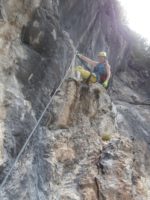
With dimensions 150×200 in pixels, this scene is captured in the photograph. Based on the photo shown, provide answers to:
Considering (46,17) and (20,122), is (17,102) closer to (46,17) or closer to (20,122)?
(20,122)

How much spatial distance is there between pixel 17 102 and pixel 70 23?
4.59 m

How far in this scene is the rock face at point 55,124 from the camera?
7570mm

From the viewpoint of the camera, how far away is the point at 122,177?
26.8 ft

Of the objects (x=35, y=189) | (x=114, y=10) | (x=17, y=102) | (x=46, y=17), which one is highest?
(x=114, y=10)

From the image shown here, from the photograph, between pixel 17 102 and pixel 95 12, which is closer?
pixel 17 102

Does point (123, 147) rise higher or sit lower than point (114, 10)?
lower

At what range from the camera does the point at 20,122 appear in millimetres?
7965

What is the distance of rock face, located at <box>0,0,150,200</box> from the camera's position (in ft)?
24.8

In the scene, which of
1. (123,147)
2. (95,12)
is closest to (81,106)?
(123,147)

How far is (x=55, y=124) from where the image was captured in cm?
881

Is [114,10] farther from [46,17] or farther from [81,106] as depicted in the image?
[81,106]

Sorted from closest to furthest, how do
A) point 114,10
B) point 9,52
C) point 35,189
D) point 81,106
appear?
point 35,189, point 9,52, point 81,106, point 114,10

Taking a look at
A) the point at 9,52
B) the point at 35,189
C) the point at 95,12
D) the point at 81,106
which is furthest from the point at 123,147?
the point at 95,12

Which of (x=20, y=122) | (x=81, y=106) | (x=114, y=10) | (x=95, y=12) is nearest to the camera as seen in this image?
(x=20, y=122)
